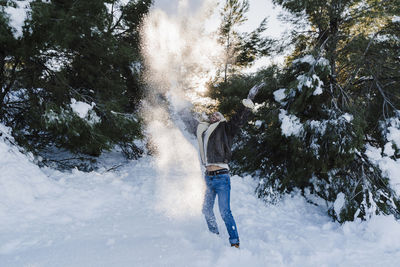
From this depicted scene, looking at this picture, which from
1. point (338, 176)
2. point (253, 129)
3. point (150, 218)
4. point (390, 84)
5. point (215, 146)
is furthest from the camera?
point (253, 129)

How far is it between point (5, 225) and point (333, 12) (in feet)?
26.5

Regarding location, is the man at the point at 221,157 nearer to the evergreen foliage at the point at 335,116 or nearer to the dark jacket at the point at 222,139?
the dark jacket at the point at 222,139

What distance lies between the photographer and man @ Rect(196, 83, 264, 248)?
316cm

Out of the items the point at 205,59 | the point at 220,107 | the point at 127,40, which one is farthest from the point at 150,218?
the point at 205,59

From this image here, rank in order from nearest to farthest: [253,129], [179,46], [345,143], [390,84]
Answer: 1. [345,143]
2. [390,84]
3. [253,129]
4. [179,46]

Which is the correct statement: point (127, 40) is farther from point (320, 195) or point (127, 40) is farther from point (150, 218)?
point (320, 195)

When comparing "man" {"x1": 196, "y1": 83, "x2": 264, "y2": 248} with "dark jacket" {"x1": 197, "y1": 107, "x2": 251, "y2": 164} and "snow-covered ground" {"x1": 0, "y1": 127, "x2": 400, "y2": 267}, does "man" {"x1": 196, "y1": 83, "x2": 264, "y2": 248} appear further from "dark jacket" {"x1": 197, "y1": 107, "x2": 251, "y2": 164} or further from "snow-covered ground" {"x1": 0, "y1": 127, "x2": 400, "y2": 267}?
"snow-covered ground" {"x1": 0, "y1": 127, "x2": 400, "y2": 267}

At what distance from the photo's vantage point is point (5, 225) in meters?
3.36

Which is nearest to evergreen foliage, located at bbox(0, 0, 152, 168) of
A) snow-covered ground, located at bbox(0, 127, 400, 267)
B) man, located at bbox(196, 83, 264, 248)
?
snow-covered ground, located at bbox(0, 127, 400, 267)

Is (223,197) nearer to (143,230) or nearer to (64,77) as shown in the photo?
(143,230)

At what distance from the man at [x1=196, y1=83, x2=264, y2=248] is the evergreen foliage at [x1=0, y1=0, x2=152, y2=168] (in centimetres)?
389

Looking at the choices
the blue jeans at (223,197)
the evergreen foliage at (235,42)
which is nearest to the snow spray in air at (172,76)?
the evergreen foliage at (235,42)

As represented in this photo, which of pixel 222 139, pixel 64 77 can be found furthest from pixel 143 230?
pixel 64 77

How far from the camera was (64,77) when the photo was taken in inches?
268
